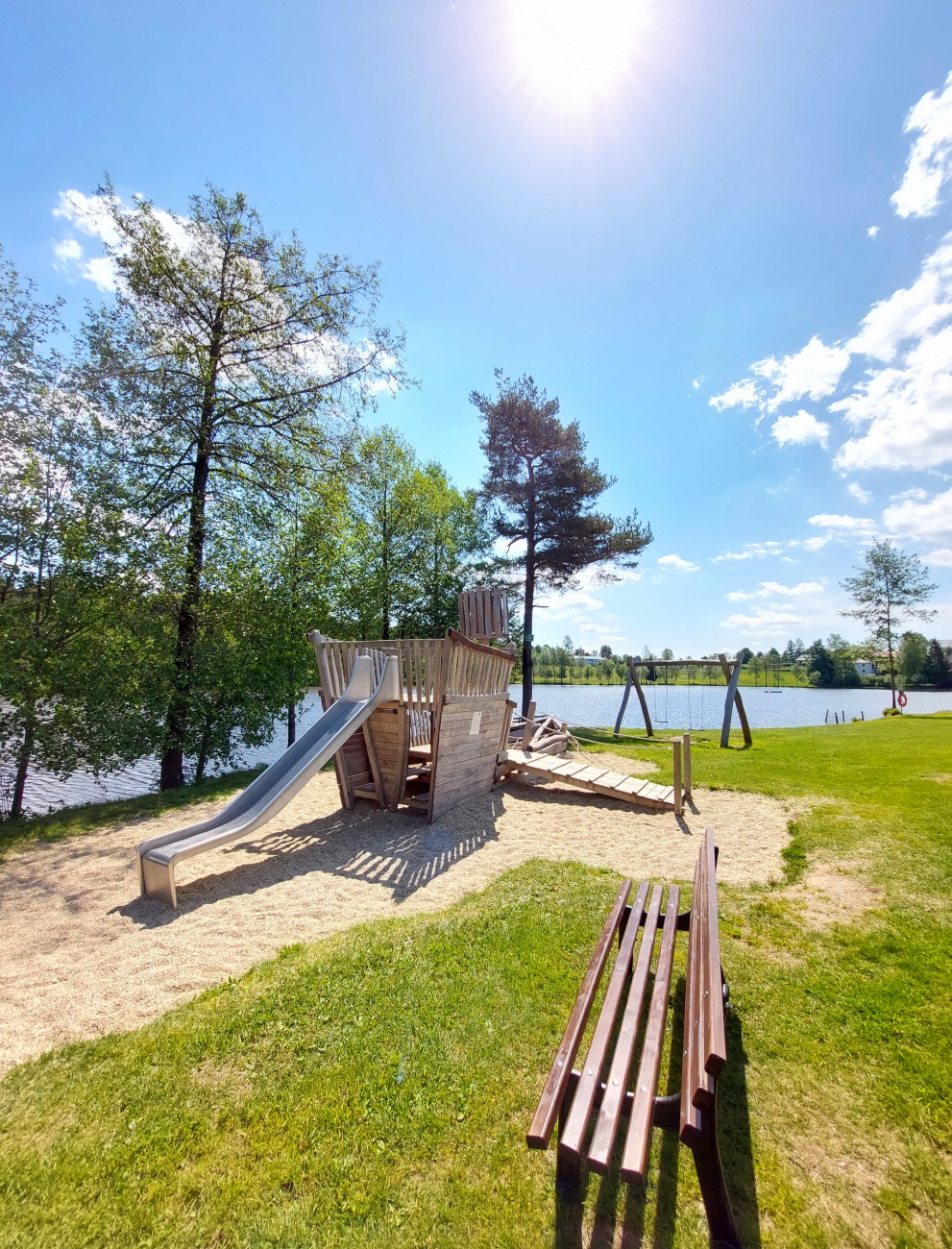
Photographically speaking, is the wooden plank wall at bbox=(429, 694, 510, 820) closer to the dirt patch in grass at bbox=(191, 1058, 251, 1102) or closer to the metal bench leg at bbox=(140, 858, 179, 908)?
the metal bench leg at bbox=(140, 858, 179, 908)

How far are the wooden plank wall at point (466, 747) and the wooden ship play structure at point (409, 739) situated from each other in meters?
0.02

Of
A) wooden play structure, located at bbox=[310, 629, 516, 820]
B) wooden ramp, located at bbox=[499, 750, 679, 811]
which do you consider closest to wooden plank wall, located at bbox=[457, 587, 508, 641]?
wooden play structure, located at bbox=[310, 629, 516, 820]

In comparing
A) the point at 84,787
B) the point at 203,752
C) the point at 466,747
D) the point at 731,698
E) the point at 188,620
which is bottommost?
the point at 84,787

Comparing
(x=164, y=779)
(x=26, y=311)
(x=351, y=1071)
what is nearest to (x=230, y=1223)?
(x=351, y=1071)

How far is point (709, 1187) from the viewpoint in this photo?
1.69m

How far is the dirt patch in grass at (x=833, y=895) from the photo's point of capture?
421cm

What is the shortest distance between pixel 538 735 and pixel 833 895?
8283 mm

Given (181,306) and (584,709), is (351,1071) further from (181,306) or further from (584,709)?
(584,709)

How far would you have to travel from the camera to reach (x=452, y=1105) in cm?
241

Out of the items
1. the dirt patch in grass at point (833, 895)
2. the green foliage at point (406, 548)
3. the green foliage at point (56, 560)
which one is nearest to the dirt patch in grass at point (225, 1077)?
the dirt patch in grass at point (833, 895)

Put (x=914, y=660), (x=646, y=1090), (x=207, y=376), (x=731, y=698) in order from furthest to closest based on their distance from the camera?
(x=914, y=660)
(x=731, y=698)
(x=207, y=376)
(x=646, y=1090)

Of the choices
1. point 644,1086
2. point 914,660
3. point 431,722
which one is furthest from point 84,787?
point 914,660

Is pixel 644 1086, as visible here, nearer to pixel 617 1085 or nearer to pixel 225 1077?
pixel 617 1085

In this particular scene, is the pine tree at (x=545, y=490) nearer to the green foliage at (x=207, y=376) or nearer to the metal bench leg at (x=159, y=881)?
the green foliage at (x=207, y=376)
